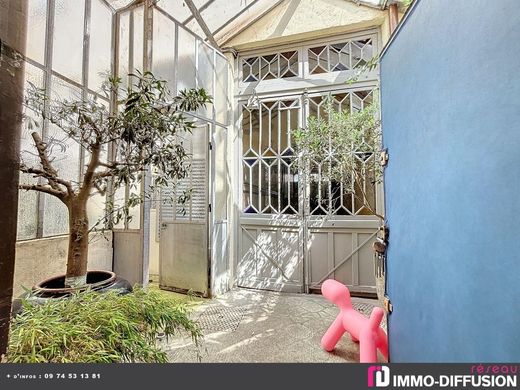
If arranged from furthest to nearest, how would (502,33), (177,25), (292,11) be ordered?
(292,11) → (177,25) → (502,33)

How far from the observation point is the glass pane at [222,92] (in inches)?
128

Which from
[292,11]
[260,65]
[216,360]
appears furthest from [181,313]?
[292,11]

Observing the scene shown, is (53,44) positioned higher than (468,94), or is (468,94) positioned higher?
(53,44)

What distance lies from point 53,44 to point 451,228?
8.77 ft

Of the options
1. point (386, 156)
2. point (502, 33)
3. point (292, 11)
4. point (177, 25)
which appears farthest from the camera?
point (292, 11)

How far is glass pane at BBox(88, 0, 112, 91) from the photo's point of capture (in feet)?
6.86

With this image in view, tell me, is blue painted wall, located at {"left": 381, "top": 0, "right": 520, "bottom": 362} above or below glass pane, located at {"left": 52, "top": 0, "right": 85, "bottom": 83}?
below

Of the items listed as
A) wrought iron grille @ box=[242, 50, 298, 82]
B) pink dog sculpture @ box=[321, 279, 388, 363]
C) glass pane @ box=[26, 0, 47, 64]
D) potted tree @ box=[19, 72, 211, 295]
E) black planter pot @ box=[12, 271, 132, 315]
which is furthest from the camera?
wrought iron grille @ box=[242, 50, 298, 82]

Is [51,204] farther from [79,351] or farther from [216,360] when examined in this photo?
[216,360]

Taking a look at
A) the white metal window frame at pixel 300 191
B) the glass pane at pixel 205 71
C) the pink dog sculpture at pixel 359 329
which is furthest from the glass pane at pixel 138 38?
the pink dog sculpture at pixel 359 329

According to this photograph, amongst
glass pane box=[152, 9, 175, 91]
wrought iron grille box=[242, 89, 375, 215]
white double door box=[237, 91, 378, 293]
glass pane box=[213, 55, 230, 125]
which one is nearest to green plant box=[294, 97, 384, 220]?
wrought iron grille box=[242, 89, 375, 215]

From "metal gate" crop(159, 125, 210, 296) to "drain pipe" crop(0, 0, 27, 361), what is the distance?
87.4 inches

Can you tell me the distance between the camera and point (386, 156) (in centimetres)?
147

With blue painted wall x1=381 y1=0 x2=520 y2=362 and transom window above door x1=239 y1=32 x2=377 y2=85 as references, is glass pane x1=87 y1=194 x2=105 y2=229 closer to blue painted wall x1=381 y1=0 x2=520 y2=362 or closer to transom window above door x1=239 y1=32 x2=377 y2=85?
blue painted wall x1=381 y1=0 x2=520 y2=362
